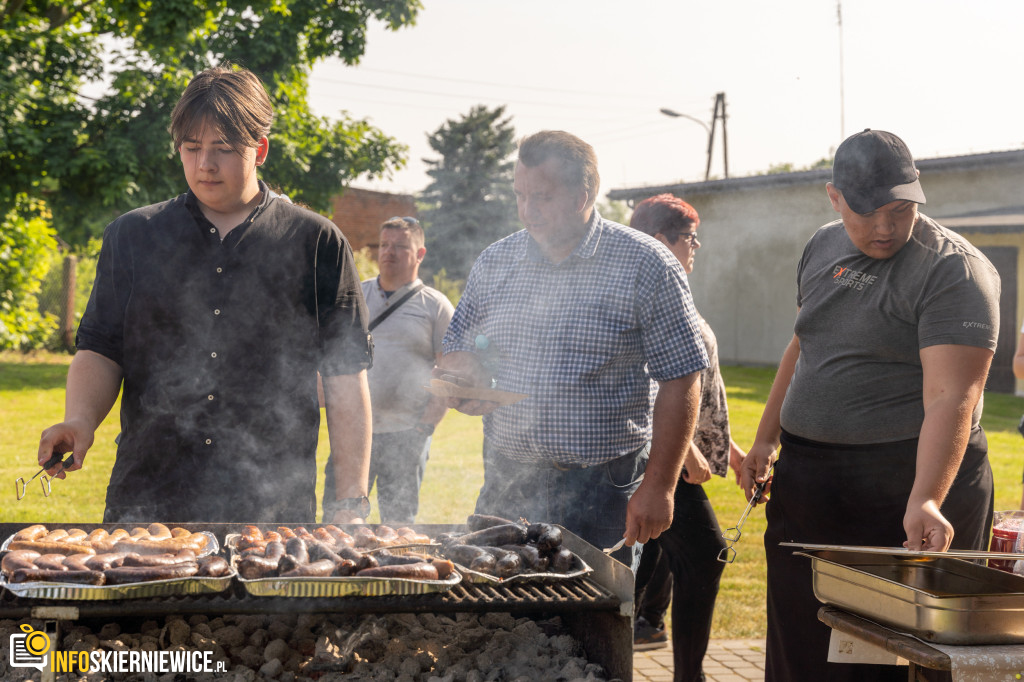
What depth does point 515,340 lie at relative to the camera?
3229mm

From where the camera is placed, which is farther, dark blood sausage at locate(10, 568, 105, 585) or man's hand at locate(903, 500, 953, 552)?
man's hand at locate(903, 500, 953, 552)

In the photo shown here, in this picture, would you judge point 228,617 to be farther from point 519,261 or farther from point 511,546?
point 519,261

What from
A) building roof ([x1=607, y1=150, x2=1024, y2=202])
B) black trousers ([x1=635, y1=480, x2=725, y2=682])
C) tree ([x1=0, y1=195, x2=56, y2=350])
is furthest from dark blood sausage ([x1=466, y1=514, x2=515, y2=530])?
building roof ([x1=607, y1=150, x2=1024, y2=202])

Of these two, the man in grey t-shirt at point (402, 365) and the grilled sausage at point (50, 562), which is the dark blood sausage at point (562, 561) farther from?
the man in grey t-shirt at point (402, 365)

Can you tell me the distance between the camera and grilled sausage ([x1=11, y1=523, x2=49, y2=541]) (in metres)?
2.32

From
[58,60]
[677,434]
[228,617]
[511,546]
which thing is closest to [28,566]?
[228,617]

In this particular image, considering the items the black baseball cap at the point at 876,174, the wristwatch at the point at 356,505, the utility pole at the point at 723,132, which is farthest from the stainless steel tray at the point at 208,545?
the utility pole at the point at 723,132

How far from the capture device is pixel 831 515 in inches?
121

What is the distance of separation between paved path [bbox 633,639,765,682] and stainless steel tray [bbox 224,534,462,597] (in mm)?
2443

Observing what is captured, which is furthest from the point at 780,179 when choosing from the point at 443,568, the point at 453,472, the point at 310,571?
the point at 310,571

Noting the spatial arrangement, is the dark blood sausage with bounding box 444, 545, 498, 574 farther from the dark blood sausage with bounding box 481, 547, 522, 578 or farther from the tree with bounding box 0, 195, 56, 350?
the tree with bounding box 0, 195, 56, 350

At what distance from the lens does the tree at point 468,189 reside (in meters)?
34.6

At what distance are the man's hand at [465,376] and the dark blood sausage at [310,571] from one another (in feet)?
2.70

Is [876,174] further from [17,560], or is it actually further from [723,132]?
[723,132]
